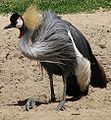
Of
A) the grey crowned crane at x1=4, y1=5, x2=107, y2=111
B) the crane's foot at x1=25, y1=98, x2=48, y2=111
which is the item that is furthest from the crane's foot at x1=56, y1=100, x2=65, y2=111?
the crane's foot at x1=25, y1=98, x2=48, y2=111

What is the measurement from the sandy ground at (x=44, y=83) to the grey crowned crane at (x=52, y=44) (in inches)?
12.6

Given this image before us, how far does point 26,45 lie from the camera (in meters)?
7.10

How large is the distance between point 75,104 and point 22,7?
23.2ft

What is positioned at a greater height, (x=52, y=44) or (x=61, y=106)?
(x=52, y=44)

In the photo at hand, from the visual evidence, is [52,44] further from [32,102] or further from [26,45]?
[32,102]

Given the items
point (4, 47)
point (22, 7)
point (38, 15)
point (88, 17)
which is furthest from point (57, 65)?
point (22, 7)

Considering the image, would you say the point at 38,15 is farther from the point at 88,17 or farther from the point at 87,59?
the point at 88,17

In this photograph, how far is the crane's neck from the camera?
23.1 feet

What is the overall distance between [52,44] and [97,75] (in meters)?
1.04

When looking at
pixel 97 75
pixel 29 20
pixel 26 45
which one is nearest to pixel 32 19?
pixel 29 20

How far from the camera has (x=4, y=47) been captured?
33.0 ft

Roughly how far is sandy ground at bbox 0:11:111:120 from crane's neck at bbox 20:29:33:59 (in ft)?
2.16

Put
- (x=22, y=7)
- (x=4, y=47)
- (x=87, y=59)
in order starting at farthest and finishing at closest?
(x=22, y=7) < (x=4, y=47) < (x=87, y=59)

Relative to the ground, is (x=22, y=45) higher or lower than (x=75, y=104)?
higher
